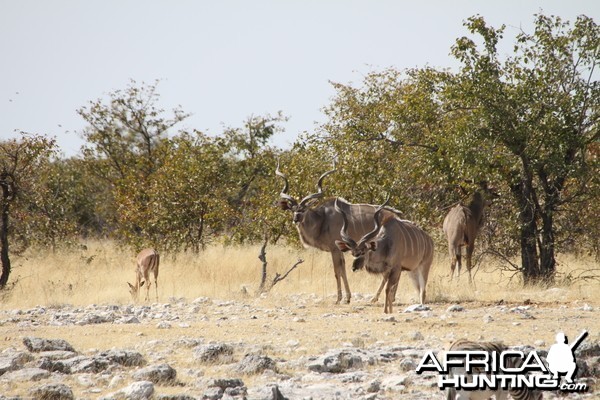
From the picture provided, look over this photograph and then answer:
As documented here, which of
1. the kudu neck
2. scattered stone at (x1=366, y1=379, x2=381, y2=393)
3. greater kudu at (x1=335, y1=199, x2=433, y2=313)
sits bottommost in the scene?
scattered stone at (x1=366, y1=379, x2=381, y2=393)

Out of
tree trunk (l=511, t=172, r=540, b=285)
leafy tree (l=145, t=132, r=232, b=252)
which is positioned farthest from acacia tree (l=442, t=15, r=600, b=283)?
leafy tree (l=145, t=132, r=232, b=252)

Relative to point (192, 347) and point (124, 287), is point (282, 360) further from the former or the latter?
point (124, 287)

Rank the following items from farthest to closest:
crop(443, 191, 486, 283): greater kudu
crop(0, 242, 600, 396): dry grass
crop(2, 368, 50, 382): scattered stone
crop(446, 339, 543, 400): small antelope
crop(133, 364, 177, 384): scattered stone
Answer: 1. crop(443, 191, 486, 283): greater kudu
2. crop(0, 242, 600, 396): dry grass
3. crop(2, 368, 50, 382): scattered stone
4. crop(133, 364, 177, 384): scattered stone
5. crop(446, 339, 543, 400): small antelope

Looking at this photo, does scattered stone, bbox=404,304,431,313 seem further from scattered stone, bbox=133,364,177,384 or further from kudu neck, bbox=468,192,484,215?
scattered stone, bbox=133,364,177,384

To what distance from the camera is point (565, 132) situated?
48.9 feet

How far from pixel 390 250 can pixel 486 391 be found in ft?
22.8

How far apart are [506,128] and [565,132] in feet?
3.01

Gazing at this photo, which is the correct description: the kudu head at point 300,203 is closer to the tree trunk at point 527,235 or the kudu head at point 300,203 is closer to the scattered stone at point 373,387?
the tree trunk at point 527,235

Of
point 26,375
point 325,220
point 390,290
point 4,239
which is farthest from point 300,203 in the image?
point 26,375

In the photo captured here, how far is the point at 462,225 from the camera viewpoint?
1655 centimetres

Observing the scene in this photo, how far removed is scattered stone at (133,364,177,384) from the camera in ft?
25.2

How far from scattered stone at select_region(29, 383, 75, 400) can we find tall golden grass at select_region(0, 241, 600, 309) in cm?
760

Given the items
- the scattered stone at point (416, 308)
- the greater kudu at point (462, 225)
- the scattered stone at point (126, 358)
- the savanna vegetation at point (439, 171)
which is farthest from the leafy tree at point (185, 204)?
the scattered stone at point (126, 358)

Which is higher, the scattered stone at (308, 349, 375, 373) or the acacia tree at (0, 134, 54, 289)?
the acacia tree at (0, 134, 54, 289)
